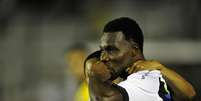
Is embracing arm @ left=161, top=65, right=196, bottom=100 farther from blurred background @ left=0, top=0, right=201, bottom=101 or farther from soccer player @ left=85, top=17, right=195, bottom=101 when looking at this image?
blurred background @ left=0, top=0, right=201, bottom=101

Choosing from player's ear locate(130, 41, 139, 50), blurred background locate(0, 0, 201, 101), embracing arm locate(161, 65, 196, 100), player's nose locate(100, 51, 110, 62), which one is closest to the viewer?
player's nose locate(100, 51, 110, 62)

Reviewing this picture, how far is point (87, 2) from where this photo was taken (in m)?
11.0

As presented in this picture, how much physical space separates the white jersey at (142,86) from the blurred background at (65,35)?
247 inches

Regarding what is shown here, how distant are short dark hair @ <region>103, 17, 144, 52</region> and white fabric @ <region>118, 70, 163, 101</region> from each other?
246 mm

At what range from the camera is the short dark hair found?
4066 millimetres

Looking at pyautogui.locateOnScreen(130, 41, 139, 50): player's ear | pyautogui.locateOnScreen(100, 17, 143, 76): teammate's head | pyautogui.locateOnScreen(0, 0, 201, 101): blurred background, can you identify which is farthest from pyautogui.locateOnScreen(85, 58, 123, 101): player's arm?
pyautogui.locateOnScreen(0, 0, 201, 101): blurred background

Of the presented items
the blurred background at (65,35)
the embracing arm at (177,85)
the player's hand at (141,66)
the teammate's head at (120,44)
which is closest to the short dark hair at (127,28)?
the teammate's head at (120,44)

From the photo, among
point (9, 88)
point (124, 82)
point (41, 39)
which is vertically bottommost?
point (9, 88)

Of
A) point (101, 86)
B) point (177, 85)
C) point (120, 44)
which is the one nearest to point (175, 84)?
point (177, 85)

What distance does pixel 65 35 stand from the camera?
35.6 feet

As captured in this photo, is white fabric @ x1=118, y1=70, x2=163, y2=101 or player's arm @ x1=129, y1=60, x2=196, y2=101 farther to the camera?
player's arm @ x1=129, y1=60, x2=196, y2=101

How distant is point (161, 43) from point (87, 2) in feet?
4.45

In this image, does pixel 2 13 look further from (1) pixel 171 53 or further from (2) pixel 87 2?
(1) pixel 171 53

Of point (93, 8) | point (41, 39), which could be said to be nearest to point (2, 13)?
point (41, 39)
